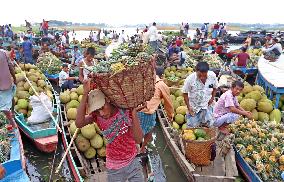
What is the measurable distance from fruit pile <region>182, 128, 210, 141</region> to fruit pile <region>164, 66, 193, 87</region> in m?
3.83

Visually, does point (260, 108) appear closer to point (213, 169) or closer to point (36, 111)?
point (213, 169)

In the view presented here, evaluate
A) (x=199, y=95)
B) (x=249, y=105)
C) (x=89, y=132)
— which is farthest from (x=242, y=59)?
(x=89, y=132)

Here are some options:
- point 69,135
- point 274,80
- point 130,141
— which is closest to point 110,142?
point 130,141

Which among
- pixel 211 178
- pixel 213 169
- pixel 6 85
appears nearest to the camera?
pixel 211 178

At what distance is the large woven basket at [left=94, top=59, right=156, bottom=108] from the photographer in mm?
2379

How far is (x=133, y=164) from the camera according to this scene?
284 cm

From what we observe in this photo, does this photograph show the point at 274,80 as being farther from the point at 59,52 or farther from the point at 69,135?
the point at 59,52

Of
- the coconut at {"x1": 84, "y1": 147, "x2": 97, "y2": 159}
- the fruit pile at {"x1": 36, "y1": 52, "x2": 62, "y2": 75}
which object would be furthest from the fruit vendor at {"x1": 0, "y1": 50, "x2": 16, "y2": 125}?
the fruit pile at {"x1": 36, "y1": 52, "x2": 62, "y2": 75}

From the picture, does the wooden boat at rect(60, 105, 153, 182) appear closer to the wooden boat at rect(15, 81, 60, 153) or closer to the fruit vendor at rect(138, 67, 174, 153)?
the wooden boat at rect(15, 81, 60, 153)

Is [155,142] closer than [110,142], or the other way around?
[110,142]

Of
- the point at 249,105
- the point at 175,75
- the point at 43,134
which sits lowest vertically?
the point at 43,134

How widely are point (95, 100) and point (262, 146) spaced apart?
359 cm

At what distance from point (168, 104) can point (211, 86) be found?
2.93ft

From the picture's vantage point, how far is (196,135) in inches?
189
